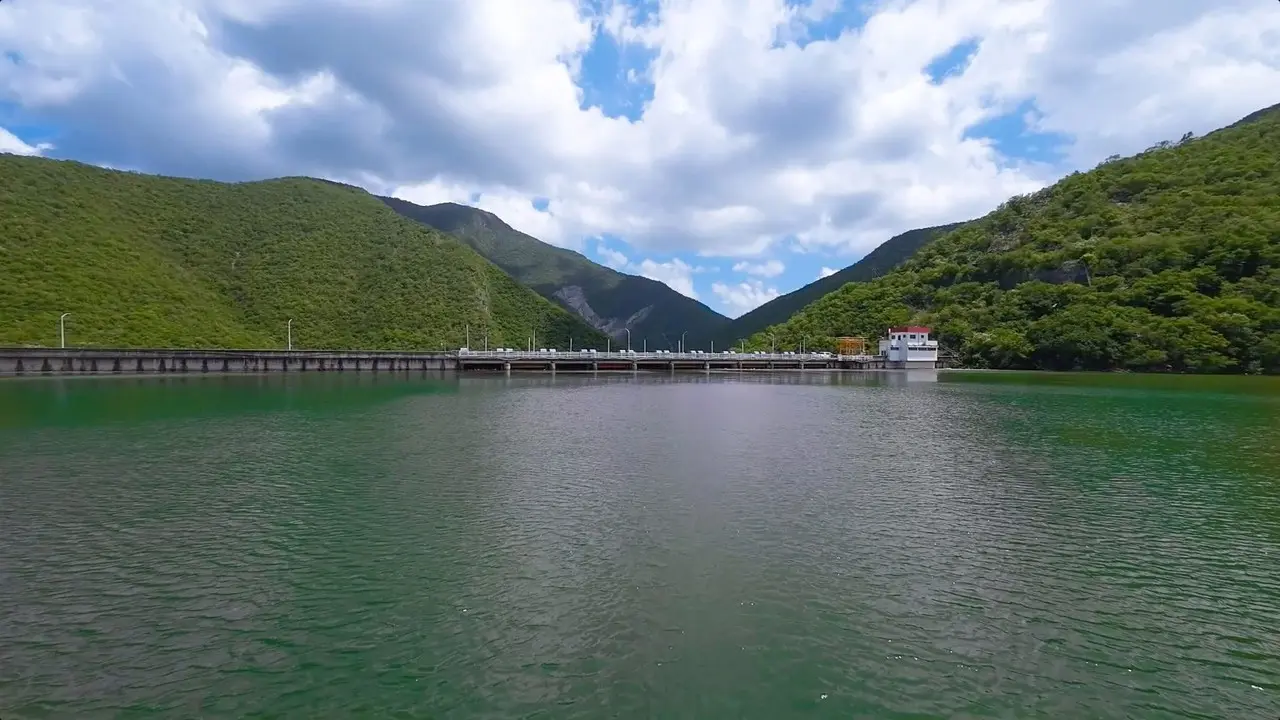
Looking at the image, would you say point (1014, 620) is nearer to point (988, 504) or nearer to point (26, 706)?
point (988, 504)

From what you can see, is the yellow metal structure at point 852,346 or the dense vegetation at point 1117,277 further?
the yellow metal structure at point 852,346

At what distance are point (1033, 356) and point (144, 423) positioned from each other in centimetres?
13723

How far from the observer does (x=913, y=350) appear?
436ft

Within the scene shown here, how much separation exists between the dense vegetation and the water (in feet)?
326

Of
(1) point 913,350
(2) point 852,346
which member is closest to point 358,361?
(1) point 913,350

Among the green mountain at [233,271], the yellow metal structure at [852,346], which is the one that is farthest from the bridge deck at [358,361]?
the green mountain at [233,271]

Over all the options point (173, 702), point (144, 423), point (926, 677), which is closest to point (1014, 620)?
point (926, 677)

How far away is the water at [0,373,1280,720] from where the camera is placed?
29.7 ft

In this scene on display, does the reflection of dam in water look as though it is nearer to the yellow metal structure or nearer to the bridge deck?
the bridge deck

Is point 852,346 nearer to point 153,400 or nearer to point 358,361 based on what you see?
point 358,361

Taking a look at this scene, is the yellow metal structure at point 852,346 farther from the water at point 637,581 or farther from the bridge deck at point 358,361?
the water at point 637,581

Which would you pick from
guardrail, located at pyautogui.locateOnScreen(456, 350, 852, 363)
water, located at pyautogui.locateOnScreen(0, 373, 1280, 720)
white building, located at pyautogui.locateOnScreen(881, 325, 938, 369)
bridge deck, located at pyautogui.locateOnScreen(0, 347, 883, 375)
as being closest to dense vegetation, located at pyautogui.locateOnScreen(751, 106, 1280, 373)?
white building, located at pyautogui.locateOnScreen(881, 325, 938, 369)

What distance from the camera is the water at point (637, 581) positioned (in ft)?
29.7

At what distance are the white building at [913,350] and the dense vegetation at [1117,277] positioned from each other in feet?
30.6
